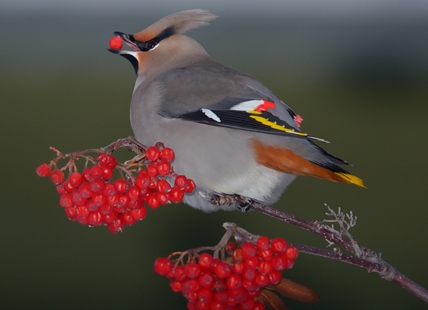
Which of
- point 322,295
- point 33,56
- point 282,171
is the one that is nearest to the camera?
point 282,171

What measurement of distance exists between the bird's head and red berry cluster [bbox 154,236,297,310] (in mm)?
841

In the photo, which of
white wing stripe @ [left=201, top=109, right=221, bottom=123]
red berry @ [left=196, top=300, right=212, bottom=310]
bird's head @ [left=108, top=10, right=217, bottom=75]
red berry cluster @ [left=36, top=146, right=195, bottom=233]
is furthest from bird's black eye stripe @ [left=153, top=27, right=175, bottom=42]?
red berry @ [left=196, top=300, right=212, bottom=310]

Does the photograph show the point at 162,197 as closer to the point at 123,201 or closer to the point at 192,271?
the point at 123,201

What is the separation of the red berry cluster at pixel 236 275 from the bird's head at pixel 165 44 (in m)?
0.84

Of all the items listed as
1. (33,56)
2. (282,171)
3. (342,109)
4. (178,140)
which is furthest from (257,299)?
(33,56)

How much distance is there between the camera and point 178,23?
2283 mm

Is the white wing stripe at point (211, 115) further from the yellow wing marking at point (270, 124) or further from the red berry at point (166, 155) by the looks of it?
the red berry at point (166, 155)

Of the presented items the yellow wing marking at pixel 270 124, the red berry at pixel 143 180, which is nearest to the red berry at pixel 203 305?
the red berry at pixel 143 180

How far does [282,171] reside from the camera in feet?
6.72

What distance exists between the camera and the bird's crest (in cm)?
222

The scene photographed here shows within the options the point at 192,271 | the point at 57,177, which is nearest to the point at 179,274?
the point at 192,271

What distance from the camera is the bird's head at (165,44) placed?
2.25m

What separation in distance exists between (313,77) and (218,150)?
6371 millimetres

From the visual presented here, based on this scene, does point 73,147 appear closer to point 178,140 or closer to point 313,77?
point 313,77
